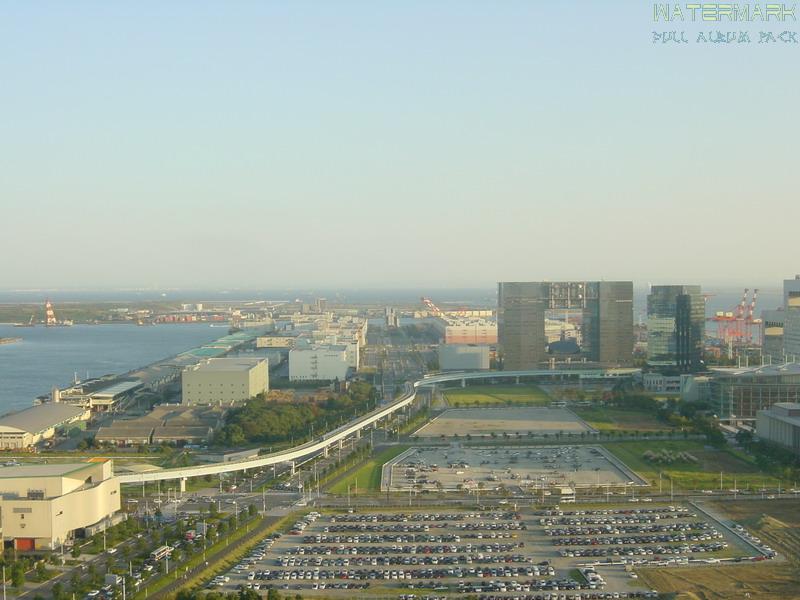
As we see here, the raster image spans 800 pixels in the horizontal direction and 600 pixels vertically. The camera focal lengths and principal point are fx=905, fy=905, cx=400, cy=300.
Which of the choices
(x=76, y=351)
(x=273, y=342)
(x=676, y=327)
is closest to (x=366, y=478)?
(x=676, y=327)

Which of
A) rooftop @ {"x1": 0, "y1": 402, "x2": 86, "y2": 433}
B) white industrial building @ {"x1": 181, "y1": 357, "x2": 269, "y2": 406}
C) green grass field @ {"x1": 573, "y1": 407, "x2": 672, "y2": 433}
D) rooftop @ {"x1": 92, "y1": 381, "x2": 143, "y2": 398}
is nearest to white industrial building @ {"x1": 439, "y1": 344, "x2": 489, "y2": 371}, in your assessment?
green grass field @ {"x1": 573, "y1": 407, "x2": 672, "y2": 433}

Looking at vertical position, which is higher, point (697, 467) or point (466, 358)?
point (466, 358)

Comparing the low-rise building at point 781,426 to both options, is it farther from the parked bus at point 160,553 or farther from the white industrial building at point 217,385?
the white industrial building at point 217,385

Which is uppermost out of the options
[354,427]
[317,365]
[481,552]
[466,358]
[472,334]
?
[472,334]

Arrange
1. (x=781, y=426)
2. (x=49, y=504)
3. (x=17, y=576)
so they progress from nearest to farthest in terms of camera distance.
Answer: (x=17, y=576) < (x=49, y=504) < (x=781, y=426)

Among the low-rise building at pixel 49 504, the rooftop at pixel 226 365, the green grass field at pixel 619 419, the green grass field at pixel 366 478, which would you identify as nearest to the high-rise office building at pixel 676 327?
the green grass field at pixel 619 419

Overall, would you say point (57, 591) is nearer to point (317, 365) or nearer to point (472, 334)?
point (317, 365)

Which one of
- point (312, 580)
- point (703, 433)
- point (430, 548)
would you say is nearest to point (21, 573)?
→ point (312, 580)
